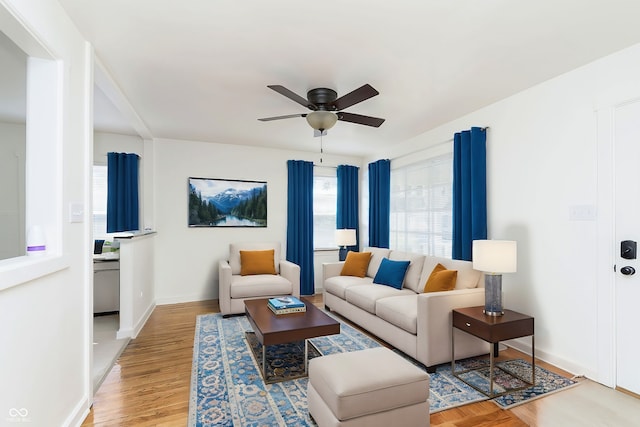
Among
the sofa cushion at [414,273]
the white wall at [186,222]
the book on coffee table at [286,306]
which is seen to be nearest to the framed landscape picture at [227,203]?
the white wall at [186,222]

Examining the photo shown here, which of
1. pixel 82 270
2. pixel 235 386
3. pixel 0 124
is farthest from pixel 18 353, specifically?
pixel 0 124

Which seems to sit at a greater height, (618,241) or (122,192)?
(122,192)

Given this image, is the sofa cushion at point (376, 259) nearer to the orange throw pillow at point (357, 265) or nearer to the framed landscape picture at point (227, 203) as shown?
the orange throw pillow at point (357, 265)

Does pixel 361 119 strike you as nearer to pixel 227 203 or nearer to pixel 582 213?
pixel 582 213

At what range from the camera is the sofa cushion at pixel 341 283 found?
4.06 meters

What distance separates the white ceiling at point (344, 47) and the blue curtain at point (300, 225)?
203 centimetres

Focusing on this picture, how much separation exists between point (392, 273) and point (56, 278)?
3.15 metres

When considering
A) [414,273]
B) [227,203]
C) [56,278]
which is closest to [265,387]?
[56,278]

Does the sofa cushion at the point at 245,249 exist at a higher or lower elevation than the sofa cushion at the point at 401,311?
higher

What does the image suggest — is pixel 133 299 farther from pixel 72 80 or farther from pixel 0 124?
pixel 0 124

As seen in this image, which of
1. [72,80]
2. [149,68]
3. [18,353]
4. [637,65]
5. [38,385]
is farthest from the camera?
[149,68]

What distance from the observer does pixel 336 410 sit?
1.67m

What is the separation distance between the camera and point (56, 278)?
1.79 m

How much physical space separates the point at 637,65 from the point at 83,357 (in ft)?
14.5
